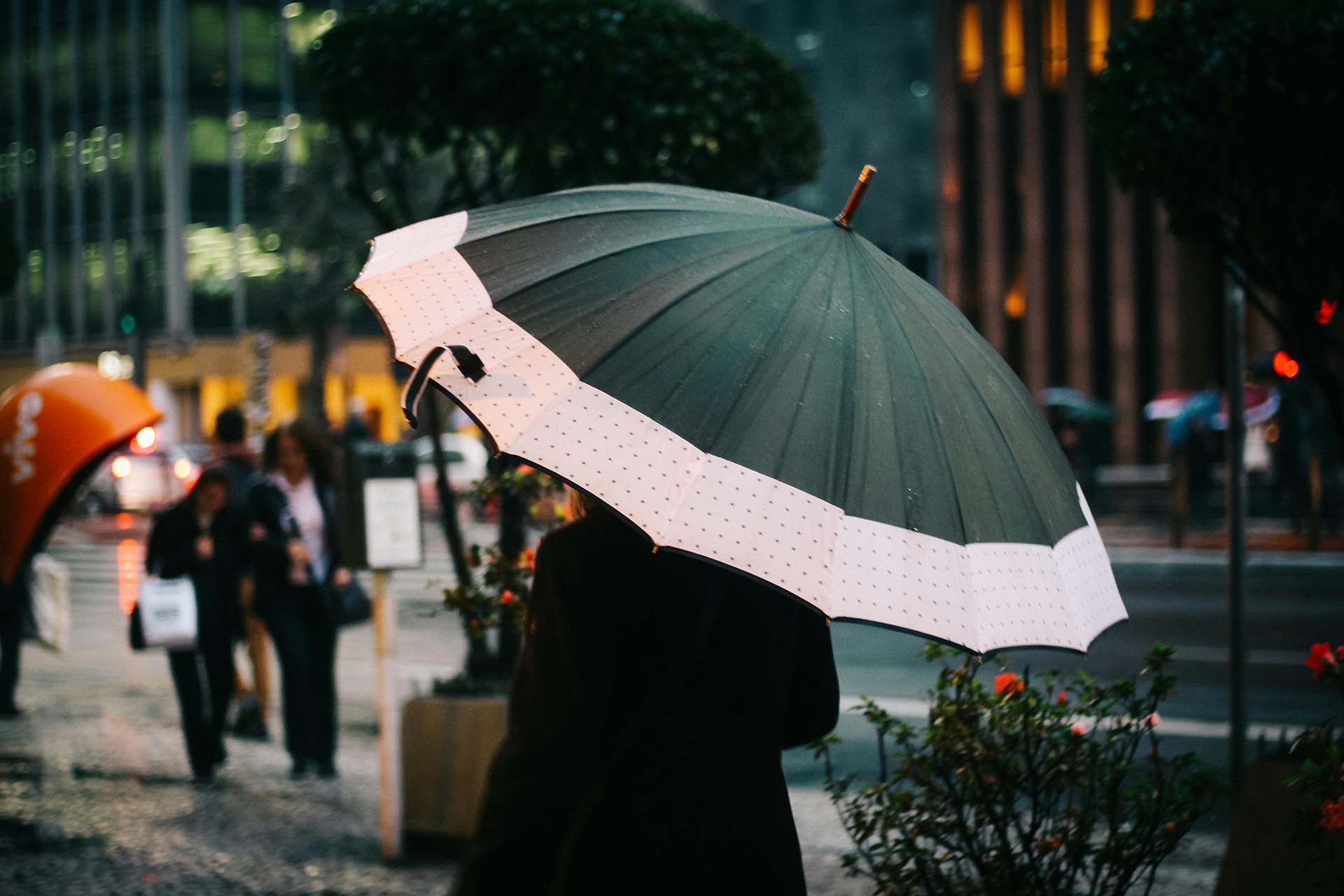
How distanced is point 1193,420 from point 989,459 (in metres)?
21.7

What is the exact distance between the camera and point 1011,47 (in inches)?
1603

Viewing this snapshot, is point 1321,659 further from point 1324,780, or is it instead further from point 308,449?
point 308,449

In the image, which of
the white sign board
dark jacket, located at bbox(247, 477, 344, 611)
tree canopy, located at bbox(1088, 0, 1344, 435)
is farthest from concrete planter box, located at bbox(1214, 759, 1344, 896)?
dark jacket, located at bbox(247, 477, 344, 611)

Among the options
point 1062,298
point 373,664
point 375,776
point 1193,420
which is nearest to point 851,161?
point 1062,298

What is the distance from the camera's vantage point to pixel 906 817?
3.77 meters

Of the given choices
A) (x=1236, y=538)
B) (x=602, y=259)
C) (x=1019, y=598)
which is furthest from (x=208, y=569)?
(x=1019, y=598)

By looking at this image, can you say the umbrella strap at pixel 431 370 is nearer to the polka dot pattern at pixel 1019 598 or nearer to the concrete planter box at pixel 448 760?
the polka dot pattern at pixel 1019 598

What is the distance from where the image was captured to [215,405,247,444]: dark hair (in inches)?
348

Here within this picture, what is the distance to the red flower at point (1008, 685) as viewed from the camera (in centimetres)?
383

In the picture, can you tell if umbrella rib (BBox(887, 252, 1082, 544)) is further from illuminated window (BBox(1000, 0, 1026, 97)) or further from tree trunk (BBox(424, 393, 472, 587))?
illuminated window (BBox(1000, 0, 1026, 97))

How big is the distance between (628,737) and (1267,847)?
243 cm

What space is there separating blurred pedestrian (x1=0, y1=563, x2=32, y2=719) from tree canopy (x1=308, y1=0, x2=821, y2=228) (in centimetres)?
410

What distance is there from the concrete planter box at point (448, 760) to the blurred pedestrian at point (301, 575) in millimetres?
1710

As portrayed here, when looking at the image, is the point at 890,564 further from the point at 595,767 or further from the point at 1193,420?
the point at 1193,420
